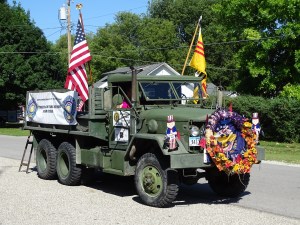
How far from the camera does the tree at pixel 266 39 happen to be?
2809 centimetres

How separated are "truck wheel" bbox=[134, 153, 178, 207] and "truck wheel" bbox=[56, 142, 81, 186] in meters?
2.36

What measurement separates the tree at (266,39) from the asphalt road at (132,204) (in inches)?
707

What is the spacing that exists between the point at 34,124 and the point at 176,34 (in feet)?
207

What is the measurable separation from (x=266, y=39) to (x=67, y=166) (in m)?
20.9

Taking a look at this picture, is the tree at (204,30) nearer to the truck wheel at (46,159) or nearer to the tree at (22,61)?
the tree at (22,61)

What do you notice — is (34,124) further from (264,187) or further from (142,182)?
(264,187)

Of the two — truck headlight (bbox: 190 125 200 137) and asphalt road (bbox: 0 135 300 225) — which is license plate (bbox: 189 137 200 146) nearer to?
truck headlight (bbox: 190 125 200 137)

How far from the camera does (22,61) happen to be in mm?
41750

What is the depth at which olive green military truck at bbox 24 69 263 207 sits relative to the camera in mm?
8211

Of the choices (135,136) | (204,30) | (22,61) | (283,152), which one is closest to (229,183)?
(135,136)

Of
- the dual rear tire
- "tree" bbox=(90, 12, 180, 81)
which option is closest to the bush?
the dual rear tire

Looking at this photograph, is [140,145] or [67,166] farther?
[67,166]

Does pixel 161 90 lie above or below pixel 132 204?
above

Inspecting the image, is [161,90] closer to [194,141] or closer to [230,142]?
[194,141]
